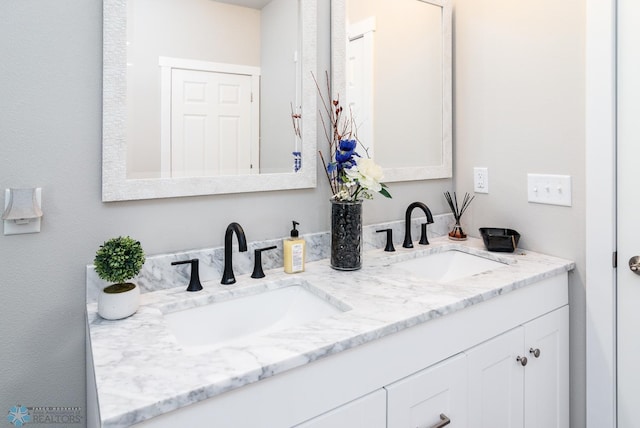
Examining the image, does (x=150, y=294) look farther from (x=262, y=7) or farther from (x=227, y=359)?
(x=262, y=7)

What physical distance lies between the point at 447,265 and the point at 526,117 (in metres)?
0.69

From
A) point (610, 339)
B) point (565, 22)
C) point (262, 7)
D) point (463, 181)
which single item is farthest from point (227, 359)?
point (565, 22)

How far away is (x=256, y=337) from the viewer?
3.43 feet

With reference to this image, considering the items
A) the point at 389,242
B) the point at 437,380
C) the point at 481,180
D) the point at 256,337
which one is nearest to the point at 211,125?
the point at 256,337

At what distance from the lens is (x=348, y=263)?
1.40 metres

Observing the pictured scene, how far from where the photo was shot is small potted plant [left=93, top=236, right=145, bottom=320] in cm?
100

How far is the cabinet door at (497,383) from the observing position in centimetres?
121

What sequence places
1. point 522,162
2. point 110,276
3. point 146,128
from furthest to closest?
point 522,162 < point 146,128 < point 110,276

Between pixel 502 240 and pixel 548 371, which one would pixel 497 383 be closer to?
pixel 548 371

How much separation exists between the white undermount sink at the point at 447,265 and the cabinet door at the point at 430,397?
0.53 meters

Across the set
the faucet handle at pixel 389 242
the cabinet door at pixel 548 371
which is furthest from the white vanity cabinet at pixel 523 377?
the faucet handle at pixel 389 242

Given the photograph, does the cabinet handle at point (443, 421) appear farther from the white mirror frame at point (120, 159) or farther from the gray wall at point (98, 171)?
the white mirror frame at point (120, 159)

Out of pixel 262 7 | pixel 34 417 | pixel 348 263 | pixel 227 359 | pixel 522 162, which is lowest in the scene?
pixel 34 417

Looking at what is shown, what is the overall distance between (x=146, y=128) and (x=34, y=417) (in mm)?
848
